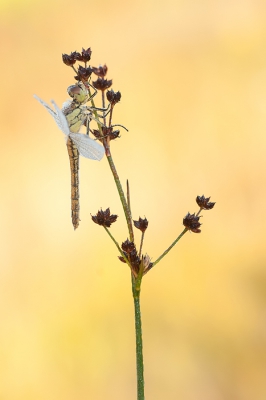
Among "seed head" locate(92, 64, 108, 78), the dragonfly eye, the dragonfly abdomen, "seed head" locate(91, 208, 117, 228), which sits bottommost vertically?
"seed head" locate(91, 208, 117, 228)

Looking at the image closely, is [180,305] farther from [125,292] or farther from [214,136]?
[214,136]

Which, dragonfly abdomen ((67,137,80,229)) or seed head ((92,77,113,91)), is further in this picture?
dragonfly abdomen ((67,137,80,229))

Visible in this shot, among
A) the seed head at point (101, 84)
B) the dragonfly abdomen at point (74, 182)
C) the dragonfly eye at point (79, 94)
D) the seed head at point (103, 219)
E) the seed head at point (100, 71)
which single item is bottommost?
the seed head at point (103, 219)

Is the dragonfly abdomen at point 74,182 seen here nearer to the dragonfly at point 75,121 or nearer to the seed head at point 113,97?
the dragonfly at point 75,121

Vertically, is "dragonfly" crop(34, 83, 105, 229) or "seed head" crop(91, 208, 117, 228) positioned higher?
"dragonfly" crop(34, 83, 105, 229)

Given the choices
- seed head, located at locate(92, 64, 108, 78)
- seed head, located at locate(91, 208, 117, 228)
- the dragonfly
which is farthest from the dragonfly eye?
seed head, located at locate(91, 208, 117, 228)

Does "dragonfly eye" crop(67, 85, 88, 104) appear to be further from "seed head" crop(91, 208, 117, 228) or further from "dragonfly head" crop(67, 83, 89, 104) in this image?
"seed head" crop(91, 208, 117, 228)

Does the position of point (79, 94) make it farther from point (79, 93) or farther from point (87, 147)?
point (87, 147)

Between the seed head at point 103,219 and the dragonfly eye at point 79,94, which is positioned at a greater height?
the dragonfly eye at point 79,94

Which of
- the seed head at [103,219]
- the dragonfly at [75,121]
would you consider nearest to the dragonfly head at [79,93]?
the dragonfly at [75,121]
